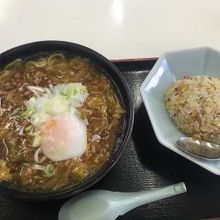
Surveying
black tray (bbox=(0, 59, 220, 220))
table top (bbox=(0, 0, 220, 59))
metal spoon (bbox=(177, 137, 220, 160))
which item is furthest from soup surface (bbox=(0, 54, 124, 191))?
table top (bbox=(0, 0, 220, 59))

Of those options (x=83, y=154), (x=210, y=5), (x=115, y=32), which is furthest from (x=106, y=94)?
(x=210, y=5)

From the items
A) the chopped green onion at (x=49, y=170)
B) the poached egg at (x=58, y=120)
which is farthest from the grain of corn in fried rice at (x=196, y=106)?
the chopped green onion at (x=49, y=170)

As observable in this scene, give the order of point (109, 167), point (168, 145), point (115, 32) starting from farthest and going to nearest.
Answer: point (115, 32) < point (168, 145) < point (109, 167)

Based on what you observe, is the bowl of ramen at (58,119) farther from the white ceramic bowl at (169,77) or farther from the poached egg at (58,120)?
the white ceramic bowl at (169,77)

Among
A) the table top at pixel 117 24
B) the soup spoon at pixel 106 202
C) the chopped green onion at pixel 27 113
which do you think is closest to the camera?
the soup spoon at pixel 106 202

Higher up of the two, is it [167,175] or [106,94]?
[106,94]

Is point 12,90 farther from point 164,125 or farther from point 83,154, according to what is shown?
point 164,125
